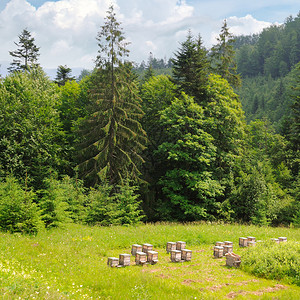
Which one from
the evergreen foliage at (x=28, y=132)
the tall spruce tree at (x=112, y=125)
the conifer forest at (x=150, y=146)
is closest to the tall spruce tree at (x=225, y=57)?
the conifer forest at (x=150, y=146)

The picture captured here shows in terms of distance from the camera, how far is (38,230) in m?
17.5

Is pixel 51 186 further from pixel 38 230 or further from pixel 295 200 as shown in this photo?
pixel 295 200

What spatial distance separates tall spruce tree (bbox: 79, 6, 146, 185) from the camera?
29.7 m

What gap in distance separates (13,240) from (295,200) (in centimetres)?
2937

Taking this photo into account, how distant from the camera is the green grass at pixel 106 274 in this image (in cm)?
909

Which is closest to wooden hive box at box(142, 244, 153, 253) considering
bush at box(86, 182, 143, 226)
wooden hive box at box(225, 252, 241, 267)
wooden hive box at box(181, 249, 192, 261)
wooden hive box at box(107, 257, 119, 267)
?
wooden hive box at box(181, 249, 192, 261)

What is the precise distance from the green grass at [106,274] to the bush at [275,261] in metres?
0.45

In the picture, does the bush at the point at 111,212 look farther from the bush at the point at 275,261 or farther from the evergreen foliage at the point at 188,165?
the bush at the point at 275,261

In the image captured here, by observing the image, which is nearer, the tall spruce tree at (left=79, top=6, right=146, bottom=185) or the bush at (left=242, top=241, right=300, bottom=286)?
the bush at (left=242, top=241, right=300, bottom=286)

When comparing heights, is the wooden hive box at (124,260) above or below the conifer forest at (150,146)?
below

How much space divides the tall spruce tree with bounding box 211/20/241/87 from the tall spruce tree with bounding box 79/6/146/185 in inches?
572

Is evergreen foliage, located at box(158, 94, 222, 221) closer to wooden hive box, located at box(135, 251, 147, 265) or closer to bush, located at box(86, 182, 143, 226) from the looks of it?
bush, located at box(86, 182, 143, 226)

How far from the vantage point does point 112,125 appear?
30.2 m

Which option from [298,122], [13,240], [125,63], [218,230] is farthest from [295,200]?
[13,240]
